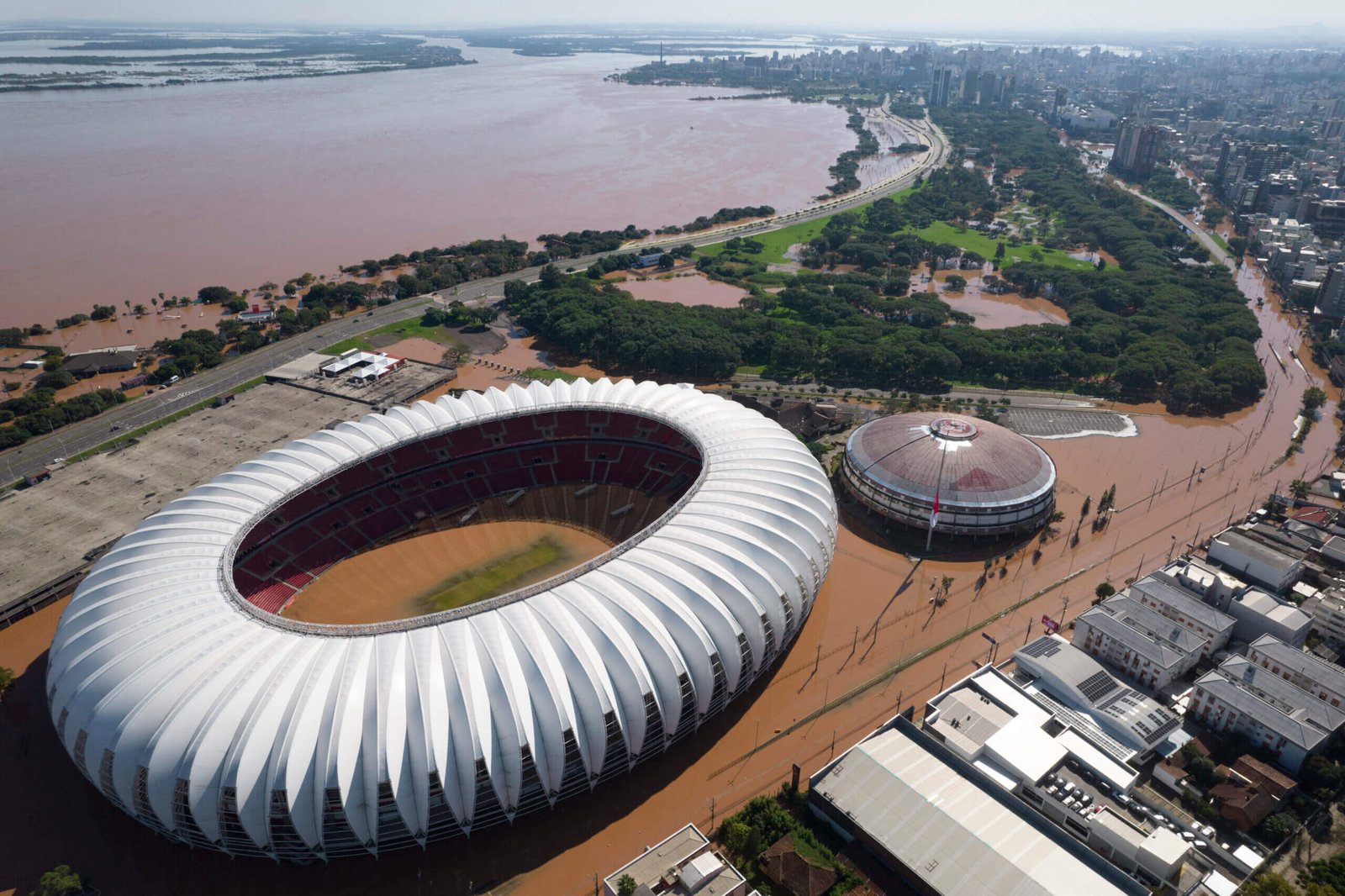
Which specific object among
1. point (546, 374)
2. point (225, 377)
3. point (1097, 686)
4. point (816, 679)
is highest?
point (1097, 686)

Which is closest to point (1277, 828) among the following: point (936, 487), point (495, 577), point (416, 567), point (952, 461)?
point (936, 487)

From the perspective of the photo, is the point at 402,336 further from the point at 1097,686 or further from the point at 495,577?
the point at 1097,686

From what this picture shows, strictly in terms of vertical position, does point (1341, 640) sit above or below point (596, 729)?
below

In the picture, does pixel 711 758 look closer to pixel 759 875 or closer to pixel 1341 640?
pixel 759 875

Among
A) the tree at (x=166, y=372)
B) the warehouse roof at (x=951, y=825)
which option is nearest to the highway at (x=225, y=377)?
the tree at (x=166, y=372)

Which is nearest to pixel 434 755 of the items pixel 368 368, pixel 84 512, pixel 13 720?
pixel 13 720

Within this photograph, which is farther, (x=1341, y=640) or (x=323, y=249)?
(x=323, y=249)

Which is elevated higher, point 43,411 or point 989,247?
point 43,411
